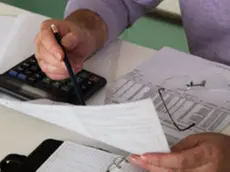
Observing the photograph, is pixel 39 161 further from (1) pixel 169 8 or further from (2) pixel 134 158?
(1) pixel 169 8

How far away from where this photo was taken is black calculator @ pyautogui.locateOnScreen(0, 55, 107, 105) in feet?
2.88

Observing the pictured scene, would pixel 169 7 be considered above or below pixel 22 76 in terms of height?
below

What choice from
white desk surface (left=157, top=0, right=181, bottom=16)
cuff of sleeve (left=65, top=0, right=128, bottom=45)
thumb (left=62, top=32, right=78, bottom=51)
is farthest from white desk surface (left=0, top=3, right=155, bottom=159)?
white desk surface (left=157, top=0, right=181, bottom=16)

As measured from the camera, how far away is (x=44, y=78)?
92cm

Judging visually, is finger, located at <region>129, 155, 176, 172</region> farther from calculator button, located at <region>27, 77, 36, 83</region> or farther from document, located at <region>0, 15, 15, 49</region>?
document, located at <region>0, 15, 15, 49</region>

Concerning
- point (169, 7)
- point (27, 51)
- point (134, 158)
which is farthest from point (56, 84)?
point (169, 7)

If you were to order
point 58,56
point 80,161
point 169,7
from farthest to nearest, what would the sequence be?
1. point 169,7
2. point 58,56
3. point 80,161

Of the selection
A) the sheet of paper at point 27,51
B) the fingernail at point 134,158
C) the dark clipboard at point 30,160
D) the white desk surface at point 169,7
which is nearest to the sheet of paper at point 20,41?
the sheet of paper at point 27,51

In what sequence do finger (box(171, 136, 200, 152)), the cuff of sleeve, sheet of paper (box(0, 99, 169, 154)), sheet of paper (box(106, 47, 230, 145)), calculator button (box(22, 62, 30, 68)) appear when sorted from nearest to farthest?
1. sheet of paper (box(0, 99, 169, 154))
2. finger (box(171, 136, 200, 152))
3. sheet of paper (box(106, 47, 230, 145))
4. calculator button (box(22, 62, 30, 68))
5. the cuff of sleeve

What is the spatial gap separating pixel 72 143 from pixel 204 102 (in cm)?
24

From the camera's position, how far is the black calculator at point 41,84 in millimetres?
877

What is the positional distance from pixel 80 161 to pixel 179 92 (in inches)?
9.9

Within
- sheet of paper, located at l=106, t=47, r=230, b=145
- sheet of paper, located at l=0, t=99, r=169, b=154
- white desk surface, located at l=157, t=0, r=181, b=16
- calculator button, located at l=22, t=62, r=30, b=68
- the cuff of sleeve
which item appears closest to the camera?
sheet of paper, located at l=0, t=99, r=169, b=154

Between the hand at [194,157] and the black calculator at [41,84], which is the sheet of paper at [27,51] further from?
the hand at [194,157]
